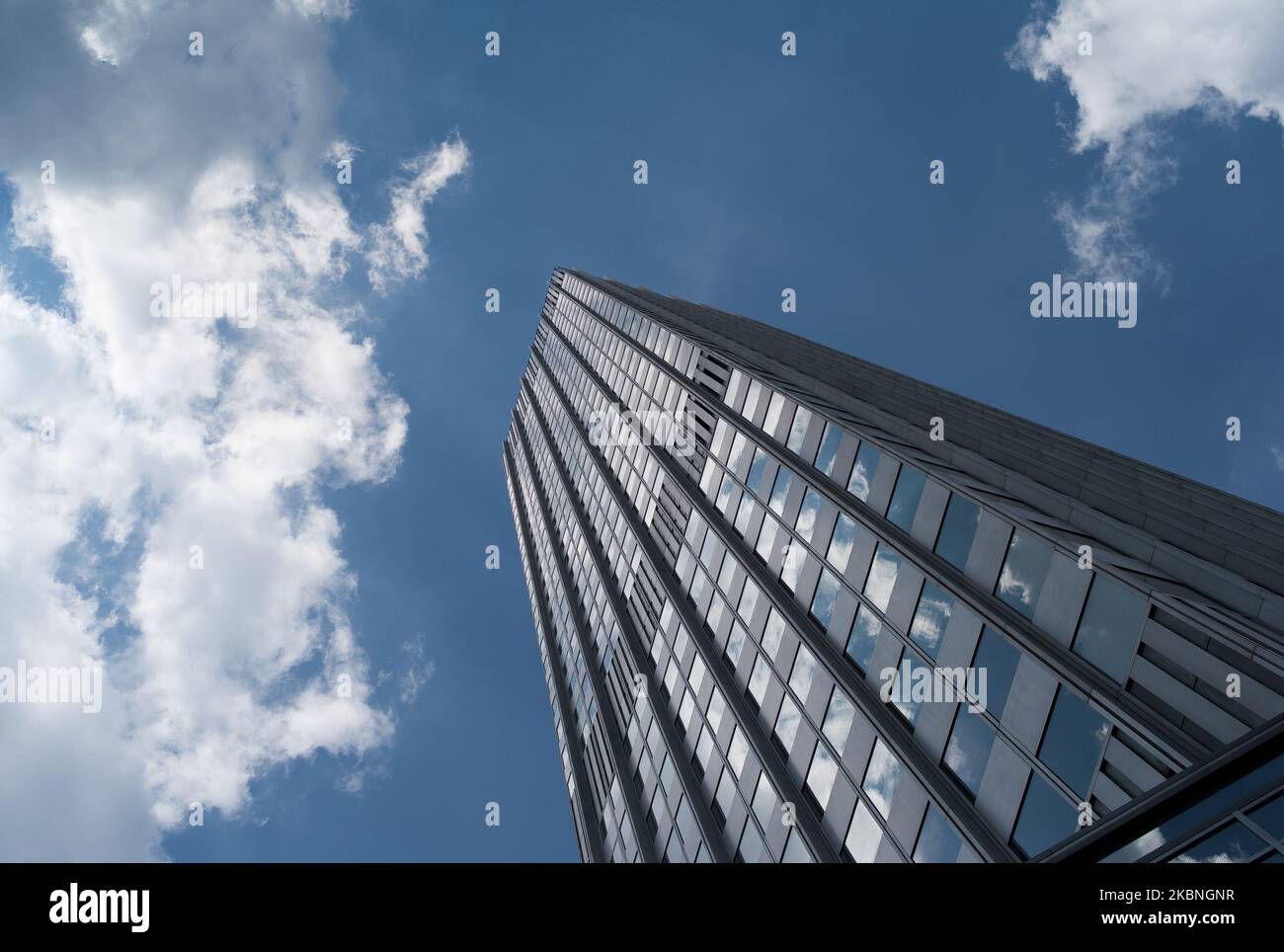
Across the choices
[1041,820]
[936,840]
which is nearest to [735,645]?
[936,840]

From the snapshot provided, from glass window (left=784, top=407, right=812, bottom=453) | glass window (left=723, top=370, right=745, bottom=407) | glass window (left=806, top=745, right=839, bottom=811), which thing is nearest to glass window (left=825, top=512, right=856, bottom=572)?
glass window (left=784, top=407, right=812, bottom=453)

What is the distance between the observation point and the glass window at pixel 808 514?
74.5ft

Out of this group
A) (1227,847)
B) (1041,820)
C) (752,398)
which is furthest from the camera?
(752,398)

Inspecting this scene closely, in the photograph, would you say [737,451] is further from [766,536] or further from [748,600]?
[748,600]

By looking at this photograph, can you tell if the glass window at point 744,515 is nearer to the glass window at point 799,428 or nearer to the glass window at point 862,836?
the glass window at point 799,428

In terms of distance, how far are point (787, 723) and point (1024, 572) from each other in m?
9.47

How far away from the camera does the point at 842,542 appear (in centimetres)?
2088

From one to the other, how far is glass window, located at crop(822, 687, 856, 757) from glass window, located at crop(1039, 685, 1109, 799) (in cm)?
577

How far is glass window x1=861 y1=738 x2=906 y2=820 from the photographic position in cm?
1608

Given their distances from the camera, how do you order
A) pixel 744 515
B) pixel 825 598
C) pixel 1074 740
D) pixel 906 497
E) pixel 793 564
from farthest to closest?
pixel 744 515 < pixel 793 564 < pixel 825 598 < pixel 906 497 < pixel 1074 740

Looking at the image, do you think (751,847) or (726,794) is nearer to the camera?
(751,847)
